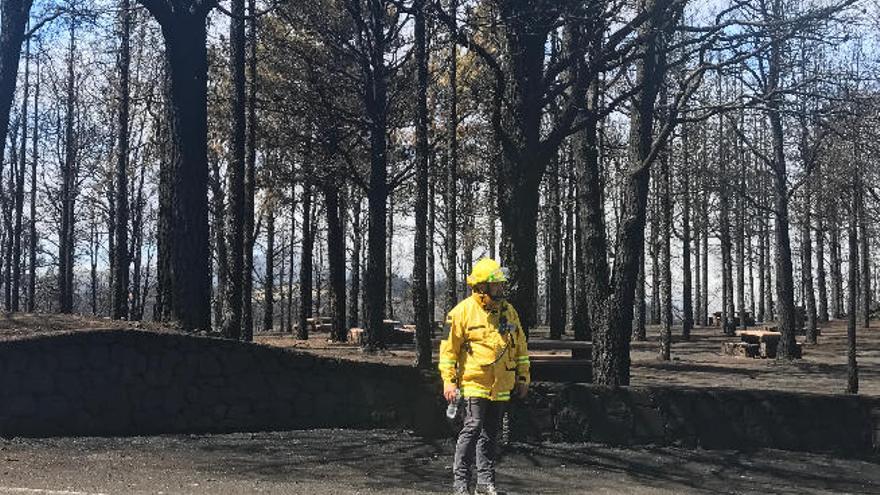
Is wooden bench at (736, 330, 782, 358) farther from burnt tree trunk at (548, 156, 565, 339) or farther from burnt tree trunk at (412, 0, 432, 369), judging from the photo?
burnt tree trunk at (412, 0, 432, 369)

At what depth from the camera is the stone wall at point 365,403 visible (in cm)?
990

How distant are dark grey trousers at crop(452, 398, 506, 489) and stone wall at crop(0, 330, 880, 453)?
143 inches

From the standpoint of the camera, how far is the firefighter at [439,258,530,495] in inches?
259

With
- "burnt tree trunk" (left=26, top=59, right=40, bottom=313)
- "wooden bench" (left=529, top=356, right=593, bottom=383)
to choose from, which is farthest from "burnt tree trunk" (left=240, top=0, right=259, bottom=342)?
"burnt tree trunk" (left=26, top=59, right=40, bottom=313)

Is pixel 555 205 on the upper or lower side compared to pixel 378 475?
upper

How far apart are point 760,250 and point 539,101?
3877cm

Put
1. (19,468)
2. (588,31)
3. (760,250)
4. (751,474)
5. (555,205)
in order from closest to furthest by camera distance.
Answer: (19,468) → (751,474) → (588,31) → (555,205) → (760,250)

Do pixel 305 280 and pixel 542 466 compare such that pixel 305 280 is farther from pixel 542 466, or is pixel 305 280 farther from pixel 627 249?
pixel 542 466

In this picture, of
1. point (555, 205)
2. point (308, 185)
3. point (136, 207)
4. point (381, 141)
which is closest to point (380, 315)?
point (381, 141)

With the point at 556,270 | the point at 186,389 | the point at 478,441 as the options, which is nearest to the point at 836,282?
the point at 556,270

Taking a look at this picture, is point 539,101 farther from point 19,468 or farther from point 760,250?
point 760,250

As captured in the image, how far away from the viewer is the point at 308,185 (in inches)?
926

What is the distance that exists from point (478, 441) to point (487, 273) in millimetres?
1314

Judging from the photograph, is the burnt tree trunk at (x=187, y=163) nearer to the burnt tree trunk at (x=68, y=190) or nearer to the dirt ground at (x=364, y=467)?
the dirt ground at (x=364, y=467)
